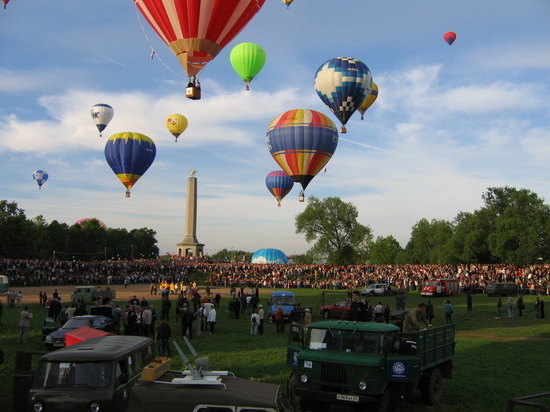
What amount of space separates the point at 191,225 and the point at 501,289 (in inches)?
2811

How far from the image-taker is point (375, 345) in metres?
9.79

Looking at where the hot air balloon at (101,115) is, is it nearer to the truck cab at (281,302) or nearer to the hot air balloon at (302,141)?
the hot air balloon at (302,141)

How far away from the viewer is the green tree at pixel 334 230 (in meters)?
97.7

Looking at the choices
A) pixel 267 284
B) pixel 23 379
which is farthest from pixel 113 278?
pixel 23 379

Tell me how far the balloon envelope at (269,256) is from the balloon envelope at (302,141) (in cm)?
10167

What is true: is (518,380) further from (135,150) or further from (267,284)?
(267,284)

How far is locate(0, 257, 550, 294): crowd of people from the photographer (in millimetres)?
51562

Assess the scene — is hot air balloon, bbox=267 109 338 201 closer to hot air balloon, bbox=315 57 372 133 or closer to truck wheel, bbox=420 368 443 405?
hot air balloon, bbox=315 57 372 133

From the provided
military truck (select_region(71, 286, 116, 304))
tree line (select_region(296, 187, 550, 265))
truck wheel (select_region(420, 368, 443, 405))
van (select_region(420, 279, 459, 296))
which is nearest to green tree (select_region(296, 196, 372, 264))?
tree line (select_region(296, 187, 550, 265))

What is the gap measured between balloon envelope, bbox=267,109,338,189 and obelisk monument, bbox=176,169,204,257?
63.3 m

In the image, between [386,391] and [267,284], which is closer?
[386,391]

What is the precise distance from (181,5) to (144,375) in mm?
19716

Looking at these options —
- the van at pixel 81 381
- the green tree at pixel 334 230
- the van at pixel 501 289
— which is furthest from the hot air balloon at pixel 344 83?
the green tree at pixel 334 230

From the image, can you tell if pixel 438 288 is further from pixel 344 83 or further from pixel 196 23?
pixel 196 23
